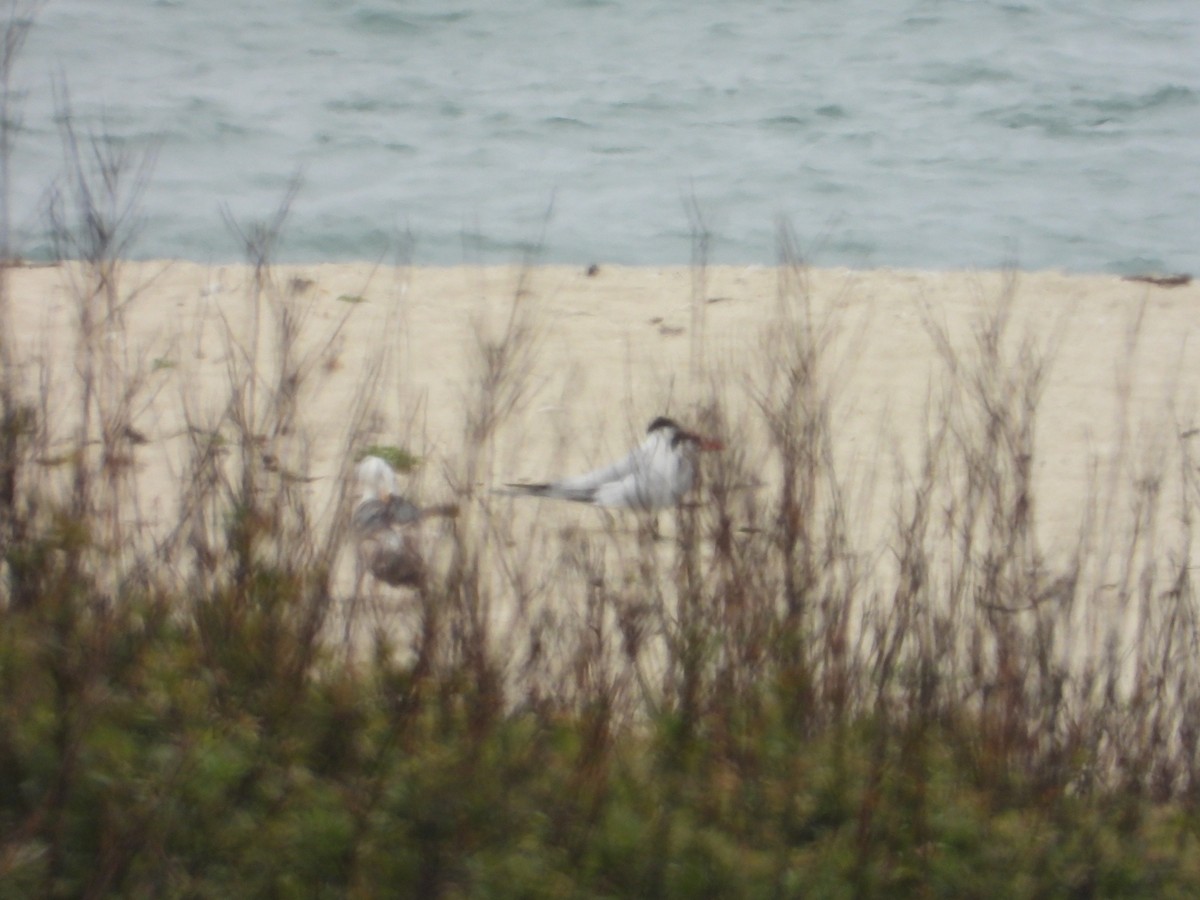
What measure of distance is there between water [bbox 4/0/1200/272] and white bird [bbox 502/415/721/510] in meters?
6.82

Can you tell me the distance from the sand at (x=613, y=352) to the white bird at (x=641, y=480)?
0.12m

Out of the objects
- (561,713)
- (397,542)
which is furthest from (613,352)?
(561,713)

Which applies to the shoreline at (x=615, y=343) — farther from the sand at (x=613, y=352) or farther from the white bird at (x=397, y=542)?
the white bird at (x=397, y=542)

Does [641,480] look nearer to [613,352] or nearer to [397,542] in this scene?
[397,542]

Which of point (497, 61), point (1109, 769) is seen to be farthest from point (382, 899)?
point (497, 61)

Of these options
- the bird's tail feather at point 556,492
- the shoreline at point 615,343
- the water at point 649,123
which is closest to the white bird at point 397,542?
the bird's tail feather at point 556,492

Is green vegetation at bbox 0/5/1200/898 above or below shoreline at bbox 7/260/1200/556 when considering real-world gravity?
Result: above

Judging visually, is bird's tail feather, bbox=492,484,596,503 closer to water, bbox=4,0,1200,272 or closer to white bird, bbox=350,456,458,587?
white bird, bbox=350,456,458,587

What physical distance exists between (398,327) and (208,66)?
11.7 m

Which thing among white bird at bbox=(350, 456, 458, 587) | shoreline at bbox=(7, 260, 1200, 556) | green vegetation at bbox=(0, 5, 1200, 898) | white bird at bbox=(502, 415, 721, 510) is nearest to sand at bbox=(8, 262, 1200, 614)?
shoreline at bbox=(7, 260, 1200, 556)

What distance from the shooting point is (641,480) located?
20.1 feet

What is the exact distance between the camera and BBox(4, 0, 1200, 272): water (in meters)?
14.5

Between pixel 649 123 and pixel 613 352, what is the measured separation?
9679 mm

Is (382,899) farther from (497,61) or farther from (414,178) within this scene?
(497,61)
